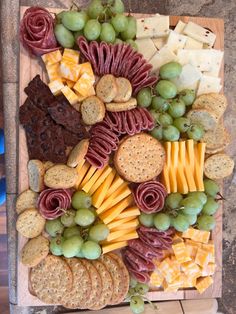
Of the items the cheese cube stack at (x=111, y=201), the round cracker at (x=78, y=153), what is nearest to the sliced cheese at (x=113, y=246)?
the cheese cube stack at (x=111, y=201)

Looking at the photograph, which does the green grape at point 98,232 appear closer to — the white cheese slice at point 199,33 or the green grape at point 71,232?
the green grape at point 71,232

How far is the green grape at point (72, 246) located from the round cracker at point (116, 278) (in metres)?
0.15

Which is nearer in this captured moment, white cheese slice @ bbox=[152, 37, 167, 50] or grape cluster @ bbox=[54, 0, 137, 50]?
grape cluster @ bbox=[54, 0, 137, 50]

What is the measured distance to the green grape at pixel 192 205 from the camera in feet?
4.70

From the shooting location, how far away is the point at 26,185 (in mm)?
1510

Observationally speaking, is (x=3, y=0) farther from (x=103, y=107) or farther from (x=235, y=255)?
(x=235, y=255)

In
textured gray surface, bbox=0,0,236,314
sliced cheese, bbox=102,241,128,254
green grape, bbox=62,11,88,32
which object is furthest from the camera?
textured gray surface, bbox=0,0,236,314

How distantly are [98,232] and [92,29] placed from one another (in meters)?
0.70

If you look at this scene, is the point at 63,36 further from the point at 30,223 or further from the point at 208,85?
the point at 30,223

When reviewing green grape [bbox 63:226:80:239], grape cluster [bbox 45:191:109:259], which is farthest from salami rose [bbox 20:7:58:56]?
green grape [bbox 63:226:80:239]

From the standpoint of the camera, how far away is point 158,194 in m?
1.48

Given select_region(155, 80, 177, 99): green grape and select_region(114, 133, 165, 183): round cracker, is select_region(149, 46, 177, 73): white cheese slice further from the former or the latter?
select_region(114, 133, 165, 183): round cracker

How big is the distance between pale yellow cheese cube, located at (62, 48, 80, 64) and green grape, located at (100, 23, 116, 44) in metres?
0.11

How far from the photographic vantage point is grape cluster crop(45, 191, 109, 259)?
4.62 ft
